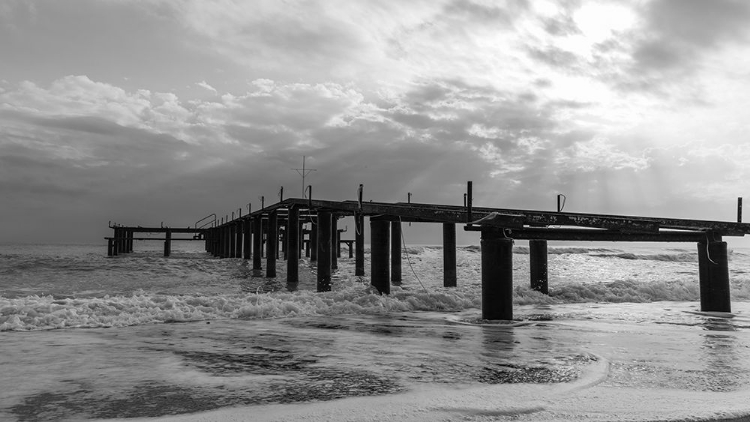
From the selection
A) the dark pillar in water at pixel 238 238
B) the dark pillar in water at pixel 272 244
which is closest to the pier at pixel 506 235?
the dark pillar in water at pixel 272 244

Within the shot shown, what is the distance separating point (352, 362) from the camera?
6.34 meters

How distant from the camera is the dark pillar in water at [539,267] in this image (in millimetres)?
19297

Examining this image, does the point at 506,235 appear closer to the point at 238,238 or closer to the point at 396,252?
the point at 396,252

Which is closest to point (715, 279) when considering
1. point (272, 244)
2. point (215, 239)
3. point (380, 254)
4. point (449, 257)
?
point (380, 254)

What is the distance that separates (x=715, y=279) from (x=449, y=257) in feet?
37.6

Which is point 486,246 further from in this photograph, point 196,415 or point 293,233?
point 293,233

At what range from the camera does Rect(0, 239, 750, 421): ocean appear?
167 inches

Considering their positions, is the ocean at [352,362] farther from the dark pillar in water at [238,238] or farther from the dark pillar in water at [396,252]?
the dark pillar in water at [238,238]

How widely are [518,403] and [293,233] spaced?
21140 millimetres

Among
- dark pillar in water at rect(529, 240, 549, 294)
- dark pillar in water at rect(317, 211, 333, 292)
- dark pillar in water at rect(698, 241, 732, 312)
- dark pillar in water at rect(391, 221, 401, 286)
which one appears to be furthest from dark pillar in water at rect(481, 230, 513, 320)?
dark pillar in water at rect(391, 221, 401, 286)

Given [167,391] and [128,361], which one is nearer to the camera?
[167,391]

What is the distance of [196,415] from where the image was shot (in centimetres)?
404

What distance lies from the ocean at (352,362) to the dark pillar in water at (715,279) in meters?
0.63

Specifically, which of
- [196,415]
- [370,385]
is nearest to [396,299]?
[370,385]
